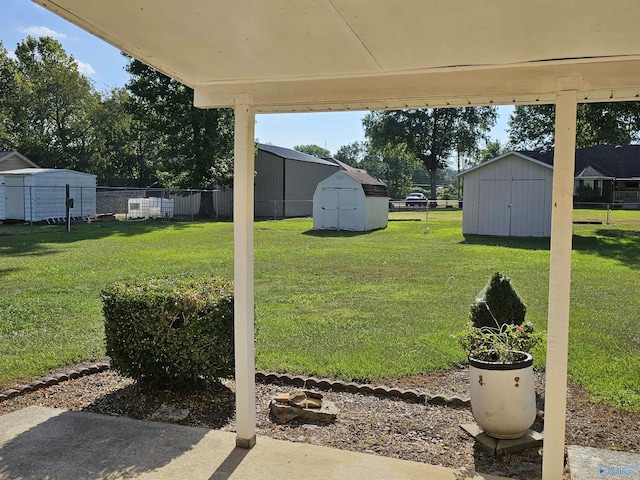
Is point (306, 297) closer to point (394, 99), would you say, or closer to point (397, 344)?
point (397, 344)

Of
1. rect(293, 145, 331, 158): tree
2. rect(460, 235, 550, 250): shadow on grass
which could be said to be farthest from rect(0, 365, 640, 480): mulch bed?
rect(293, 145, 331, 158): tree

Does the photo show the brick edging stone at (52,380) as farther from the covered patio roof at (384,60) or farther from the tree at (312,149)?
the tree at (312,149)

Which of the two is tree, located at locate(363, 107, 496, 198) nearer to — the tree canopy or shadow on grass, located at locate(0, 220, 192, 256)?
the tree canopy

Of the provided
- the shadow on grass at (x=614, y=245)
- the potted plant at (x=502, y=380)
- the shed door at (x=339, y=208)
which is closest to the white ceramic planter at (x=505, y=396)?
the potted plant at (x=502, y=380)

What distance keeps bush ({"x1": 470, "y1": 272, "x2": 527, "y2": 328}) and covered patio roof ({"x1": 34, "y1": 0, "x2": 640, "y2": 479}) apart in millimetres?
1437

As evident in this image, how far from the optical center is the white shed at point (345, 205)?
837 inches

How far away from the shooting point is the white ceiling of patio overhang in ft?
6.51

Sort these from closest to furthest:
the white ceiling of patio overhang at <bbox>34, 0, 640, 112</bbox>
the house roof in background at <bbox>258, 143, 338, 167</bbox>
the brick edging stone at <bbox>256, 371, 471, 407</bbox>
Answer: the white ceiling of patio overhang at <bbox>34, 0, 640, 112</bbox> < the brick edging stone at <bbox>256, 371, 471, 407</bbox> < the house roof in background at <bbox>258, 143, 338, 167</bbox>

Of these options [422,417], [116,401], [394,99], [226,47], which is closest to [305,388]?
[422,417]

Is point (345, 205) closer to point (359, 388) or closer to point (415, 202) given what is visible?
point (415, 202)

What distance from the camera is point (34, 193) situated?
875 inches

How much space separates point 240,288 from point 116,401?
64.0 inches

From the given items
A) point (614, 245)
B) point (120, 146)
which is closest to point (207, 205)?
point (120, 146)

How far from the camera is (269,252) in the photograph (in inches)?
540
